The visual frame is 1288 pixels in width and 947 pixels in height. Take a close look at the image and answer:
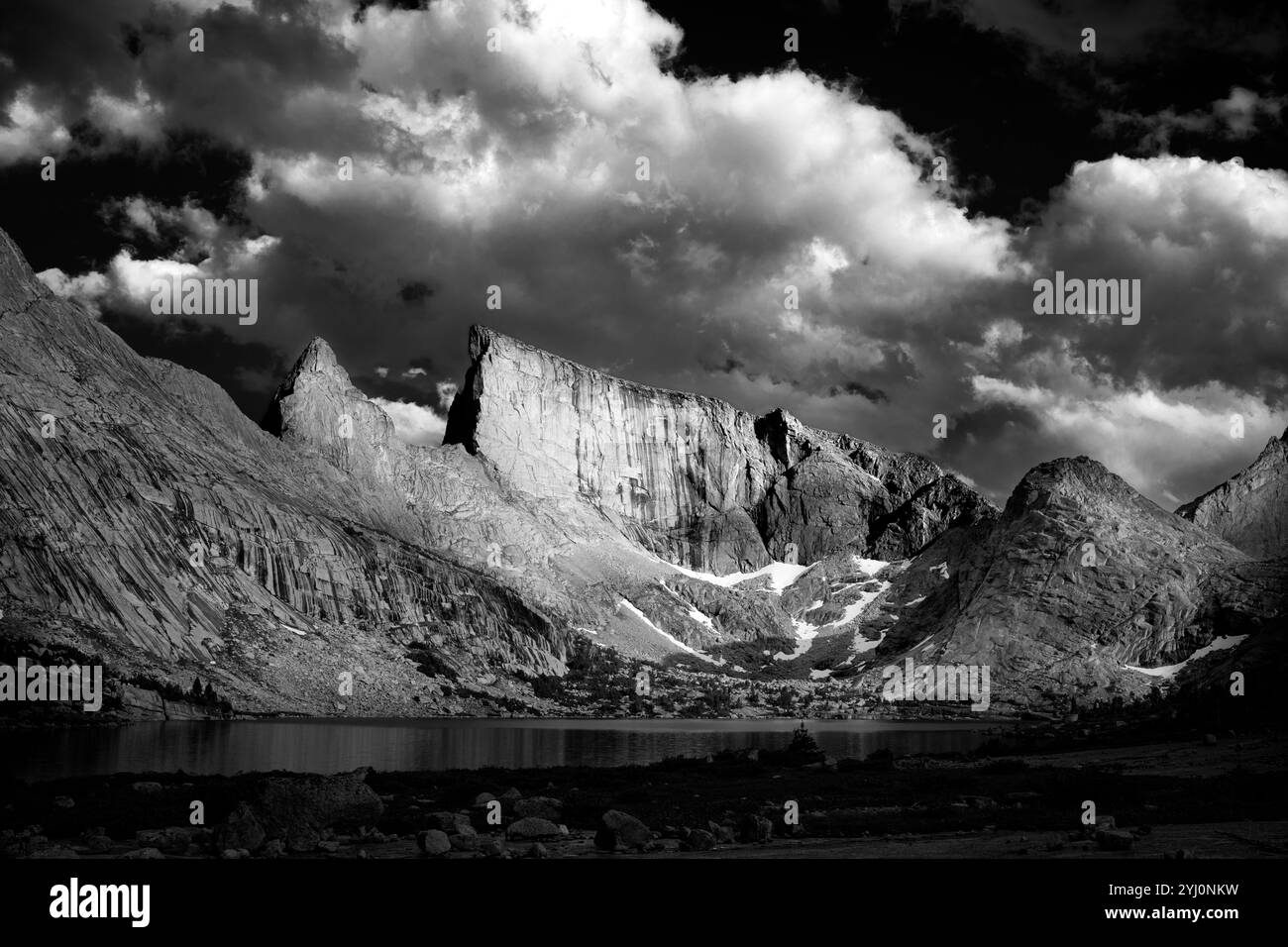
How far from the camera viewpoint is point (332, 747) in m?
113

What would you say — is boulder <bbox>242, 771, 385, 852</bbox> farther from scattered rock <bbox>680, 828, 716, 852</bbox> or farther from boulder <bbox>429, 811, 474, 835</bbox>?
scattered rock <bbox>680, 828, 716, 852</bbox>

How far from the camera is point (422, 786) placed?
6406 cm

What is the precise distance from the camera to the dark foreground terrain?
3603 centimetres

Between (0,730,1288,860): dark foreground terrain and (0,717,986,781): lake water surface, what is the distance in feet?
69.6

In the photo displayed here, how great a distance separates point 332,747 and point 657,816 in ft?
242

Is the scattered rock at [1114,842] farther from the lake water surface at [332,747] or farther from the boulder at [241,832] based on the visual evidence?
the lake water surface at [332,747]

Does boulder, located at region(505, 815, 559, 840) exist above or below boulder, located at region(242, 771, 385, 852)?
below

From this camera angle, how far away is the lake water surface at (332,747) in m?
86.2

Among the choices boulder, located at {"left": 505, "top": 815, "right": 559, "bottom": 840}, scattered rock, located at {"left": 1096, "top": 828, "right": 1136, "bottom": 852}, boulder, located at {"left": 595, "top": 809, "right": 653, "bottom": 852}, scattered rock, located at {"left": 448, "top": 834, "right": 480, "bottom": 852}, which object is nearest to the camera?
scattered rock, located at {"left": 1096, "top": 828, "right": 1136, "bottom": 852}

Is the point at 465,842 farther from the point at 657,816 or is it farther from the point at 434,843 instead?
the point at 657,816

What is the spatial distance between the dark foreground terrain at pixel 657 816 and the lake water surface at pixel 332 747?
2122 cm

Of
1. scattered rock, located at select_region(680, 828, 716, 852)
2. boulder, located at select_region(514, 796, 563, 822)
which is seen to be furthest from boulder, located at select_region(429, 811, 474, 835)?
scattered rock, located at select_region(680, 828, 716, 852)
